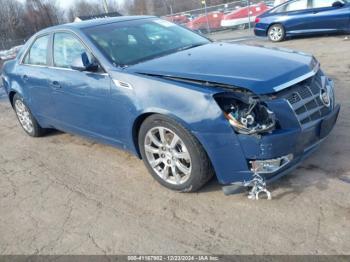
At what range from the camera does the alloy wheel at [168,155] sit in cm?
361

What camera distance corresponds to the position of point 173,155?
12.1 ft

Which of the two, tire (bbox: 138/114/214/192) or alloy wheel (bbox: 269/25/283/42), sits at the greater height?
tire (bbox: 138/114/214/192)

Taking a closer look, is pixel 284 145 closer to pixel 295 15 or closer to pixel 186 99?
pixel 186 99

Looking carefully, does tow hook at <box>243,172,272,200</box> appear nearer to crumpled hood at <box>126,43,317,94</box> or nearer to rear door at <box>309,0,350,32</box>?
crumpled hood at <box>126,43,317,94</box>

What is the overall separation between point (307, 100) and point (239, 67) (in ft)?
2.22

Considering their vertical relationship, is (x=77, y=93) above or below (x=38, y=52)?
below

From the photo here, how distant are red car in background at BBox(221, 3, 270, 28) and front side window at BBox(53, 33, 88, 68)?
15.9 m

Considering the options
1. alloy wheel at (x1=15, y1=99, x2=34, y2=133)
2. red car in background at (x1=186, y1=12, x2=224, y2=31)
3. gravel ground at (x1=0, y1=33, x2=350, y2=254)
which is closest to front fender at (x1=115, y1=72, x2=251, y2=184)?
gravel ground at (x1=0, y1=33, x2=350, y2=254)

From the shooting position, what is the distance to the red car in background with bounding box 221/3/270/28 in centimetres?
1948

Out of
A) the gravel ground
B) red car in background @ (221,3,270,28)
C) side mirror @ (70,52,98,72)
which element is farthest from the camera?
red car in background @ (221,3,270,28)

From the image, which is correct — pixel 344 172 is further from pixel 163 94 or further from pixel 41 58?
pixel 41 58

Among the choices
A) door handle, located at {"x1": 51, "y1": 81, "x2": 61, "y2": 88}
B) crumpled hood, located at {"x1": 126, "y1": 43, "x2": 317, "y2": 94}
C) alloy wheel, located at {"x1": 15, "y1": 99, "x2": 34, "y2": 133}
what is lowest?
alloy wheel, located at {"x1": 15, "y1": 99, "x2": 34, "y2": 133}

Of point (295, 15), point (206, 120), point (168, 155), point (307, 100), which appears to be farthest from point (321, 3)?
point (206, 120)

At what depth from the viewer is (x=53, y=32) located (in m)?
5.09
